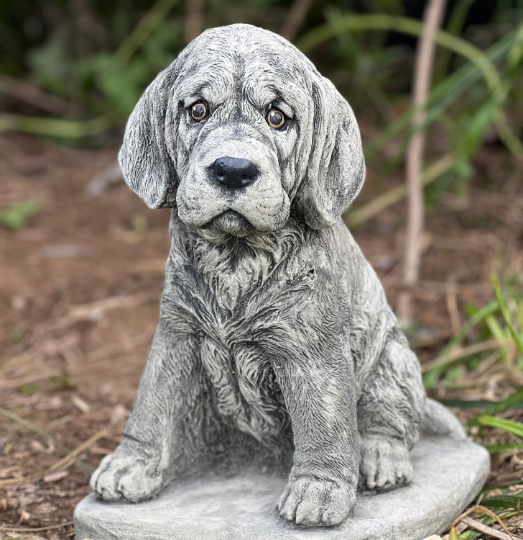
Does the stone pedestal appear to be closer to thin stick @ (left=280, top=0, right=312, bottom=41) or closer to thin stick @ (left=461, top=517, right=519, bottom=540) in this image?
thin stick @ (left=461, top=517, right=519, bottom=540)

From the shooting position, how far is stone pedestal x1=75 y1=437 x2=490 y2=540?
2.43 metres

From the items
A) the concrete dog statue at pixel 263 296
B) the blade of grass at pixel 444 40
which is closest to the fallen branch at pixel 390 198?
the blade of grass at pixel 444 40

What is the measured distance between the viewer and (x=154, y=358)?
8.82 feet

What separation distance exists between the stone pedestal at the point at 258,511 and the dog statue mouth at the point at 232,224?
897 mm

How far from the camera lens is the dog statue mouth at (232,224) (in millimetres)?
2240

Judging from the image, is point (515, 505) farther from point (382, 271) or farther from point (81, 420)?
point (382, 271)

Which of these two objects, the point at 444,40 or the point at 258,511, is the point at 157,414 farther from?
the point at 444,40

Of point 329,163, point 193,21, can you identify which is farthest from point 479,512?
point 193,21

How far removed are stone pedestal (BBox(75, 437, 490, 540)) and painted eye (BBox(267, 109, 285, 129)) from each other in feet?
3.90

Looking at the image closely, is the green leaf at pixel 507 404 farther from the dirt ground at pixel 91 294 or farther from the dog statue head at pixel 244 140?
the dog statue head at pixel 244 140

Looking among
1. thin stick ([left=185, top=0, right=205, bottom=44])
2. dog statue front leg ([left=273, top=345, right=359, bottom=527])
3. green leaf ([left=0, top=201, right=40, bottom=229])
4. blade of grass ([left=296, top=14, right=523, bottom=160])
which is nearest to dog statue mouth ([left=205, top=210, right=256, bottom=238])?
dog statue front leg ([left=273, top=345, right=359, bottom=527])

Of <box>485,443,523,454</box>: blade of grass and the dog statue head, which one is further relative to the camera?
<box>485,443,523,454</box>: blade of grass

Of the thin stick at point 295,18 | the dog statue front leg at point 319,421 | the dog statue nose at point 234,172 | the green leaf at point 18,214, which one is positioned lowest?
the dog statue front leg at point 319,421

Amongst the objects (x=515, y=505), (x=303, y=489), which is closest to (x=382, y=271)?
(x=515, y=505)
